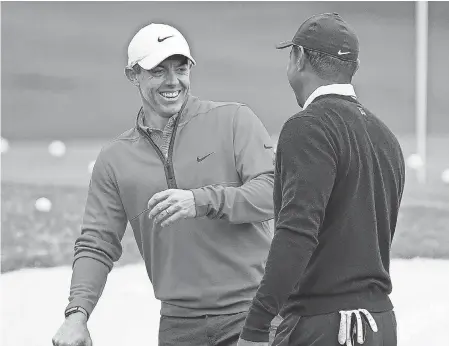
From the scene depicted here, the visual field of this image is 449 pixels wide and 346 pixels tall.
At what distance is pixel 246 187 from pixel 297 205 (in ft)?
1.91

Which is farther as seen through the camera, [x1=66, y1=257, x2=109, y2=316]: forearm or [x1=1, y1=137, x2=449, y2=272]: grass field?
[x1=1, y1=137, x2=449, y2=272]: grass field

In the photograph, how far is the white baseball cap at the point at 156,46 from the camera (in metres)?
2.50

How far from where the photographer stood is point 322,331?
183 cm

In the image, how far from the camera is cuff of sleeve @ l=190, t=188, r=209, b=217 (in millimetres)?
2199

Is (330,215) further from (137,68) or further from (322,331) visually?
(137,68)

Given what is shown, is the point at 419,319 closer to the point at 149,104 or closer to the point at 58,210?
the point at 58,210

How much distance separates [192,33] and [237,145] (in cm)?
517

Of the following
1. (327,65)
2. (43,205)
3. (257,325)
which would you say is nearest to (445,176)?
(43,205)

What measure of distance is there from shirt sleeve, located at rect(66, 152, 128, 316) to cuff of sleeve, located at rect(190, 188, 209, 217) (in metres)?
0.41

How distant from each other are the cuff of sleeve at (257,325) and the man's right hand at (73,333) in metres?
0.68

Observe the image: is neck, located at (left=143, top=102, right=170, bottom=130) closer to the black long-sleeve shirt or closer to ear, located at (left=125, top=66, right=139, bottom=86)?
ear, located at (left=125, top=66, right=139, bottom=86)

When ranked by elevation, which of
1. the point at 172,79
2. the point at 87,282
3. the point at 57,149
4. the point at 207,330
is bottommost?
the point at 57,149

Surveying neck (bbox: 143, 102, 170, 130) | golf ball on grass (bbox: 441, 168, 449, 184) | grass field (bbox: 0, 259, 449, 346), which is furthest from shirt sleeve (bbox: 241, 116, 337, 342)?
golf ball on grass (bbox: 441, 168, 449, 184)

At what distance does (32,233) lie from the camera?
6.83 m
